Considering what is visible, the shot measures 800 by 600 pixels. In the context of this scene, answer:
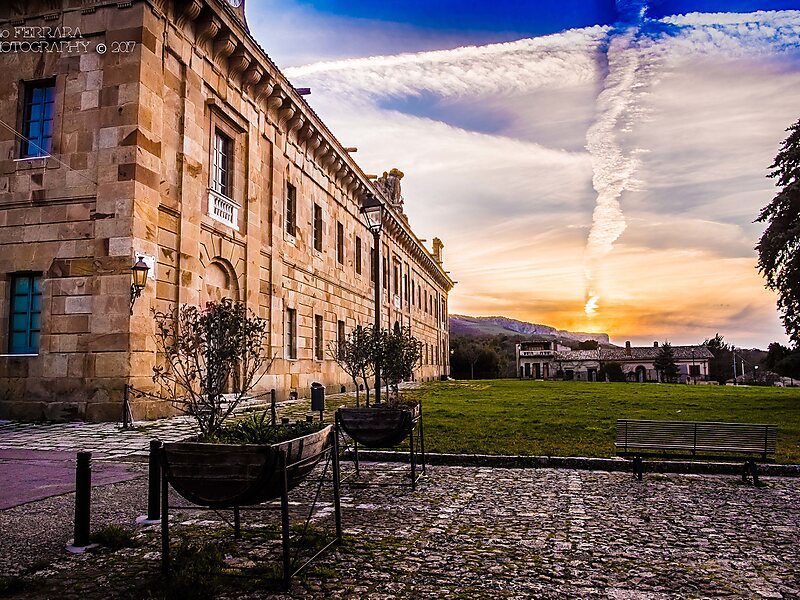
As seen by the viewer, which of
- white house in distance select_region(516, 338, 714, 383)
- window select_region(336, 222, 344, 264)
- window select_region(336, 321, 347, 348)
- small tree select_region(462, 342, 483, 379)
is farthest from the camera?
white house in distance select_region(516, 338, 714, 383)

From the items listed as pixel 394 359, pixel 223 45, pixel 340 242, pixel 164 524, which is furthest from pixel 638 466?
pixel 340 242

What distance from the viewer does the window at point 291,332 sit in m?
21.4

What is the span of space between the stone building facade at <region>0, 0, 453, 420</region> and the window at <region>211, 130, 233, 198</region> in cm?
6

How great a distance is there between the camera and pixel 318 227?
2525 centimetres

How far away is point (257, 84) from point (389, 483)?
1551 centimetres

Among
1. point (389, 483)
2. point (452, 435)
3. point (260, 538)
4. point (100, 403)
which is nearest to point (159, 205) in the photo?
point (100, 403)

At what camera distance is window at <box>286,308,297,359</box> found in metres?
21.4

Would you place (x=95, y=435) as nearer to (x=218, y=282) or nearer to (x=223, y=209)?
(x=218, y=282)

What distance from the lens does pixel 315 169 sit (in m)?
24.8

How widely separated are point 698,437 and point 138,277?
10.7 m

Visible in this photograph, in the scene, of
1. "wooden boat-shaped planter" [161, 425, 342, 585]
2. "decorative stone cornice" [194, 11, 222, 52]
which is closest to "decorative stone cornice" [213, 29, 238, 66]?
"decorative stone cornice" [194, 11, 222, 52]

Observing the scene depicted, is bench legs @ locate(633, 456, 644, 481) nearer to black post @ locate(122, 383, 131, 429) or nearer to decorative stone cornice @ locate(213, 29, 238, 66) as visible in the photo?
black post @ locate(122, 383, 131, 429)

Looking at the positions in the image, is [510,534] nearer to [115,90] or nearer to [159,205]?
[159,205]

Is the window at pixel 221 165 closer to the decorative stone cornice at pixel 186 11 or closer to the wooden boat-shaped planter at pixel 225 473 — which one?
the decorative stone cornice at pixel 186 11
